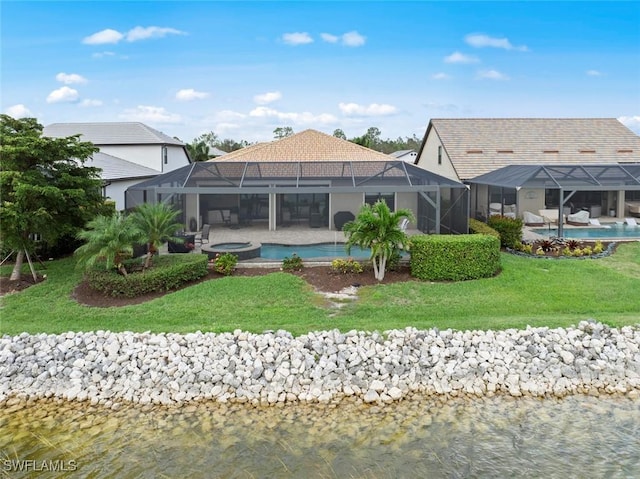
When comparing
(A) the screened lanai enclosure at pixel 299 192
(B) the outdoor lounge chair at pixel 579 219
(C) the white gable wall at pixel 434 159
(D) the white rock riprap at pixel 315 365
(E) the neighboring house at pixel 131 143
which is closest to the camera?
(D) the white rock riprap at pixel 315 365

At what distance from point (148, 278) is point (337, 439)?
21.5 ft

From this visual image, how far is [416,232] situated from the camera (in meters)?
21.8

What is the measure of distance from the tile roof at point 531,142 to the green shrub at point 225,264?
13.9 m

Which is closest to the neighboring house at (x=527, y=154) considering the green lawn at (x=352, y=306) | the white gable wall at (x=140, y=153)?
the green lawn at (x=352, y=306)

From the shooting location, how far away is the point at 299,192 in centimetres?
1691

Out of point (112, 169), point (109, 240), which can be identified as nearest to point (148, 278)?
point (109, 240)

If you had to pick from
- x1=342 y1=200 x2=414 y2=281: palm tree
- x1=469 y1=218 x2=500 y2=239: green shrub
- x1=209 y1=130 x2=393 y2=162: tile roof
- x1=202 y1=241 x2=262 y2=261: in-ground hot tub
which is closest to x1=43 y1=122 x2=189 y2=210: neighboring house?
x1=209 y1=130 x2=393 y2=162: tile roof

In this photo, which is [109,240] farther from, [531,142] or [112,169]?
[531,142]

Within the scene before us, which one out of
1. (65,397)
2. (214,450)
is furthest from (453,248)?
(65,397)

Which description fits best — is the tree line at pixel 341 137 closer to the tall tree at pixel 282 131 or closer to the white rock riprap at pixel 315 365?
the tall tree at pixel 282 131

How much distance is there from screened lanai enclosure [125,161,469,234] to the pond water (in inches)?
346

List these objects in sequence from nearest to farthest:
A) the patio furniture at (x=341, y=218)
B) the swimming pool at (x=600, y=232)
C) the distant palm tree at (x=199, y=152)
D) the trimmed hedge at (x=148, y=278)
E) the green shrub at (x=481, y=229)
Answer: the trimmed hedge at (x=148, y=278)
the green shrub at (x=481, y=229)
the swimming pool at (x=600, y=232)
the patio furniture at (x=341, y=218)
the distant palm tree at (x=199, y=152)

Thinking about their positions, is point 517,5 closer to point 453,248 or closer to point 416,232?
point 416,232

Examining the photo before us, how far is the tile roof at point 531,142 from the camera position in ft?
84.2
